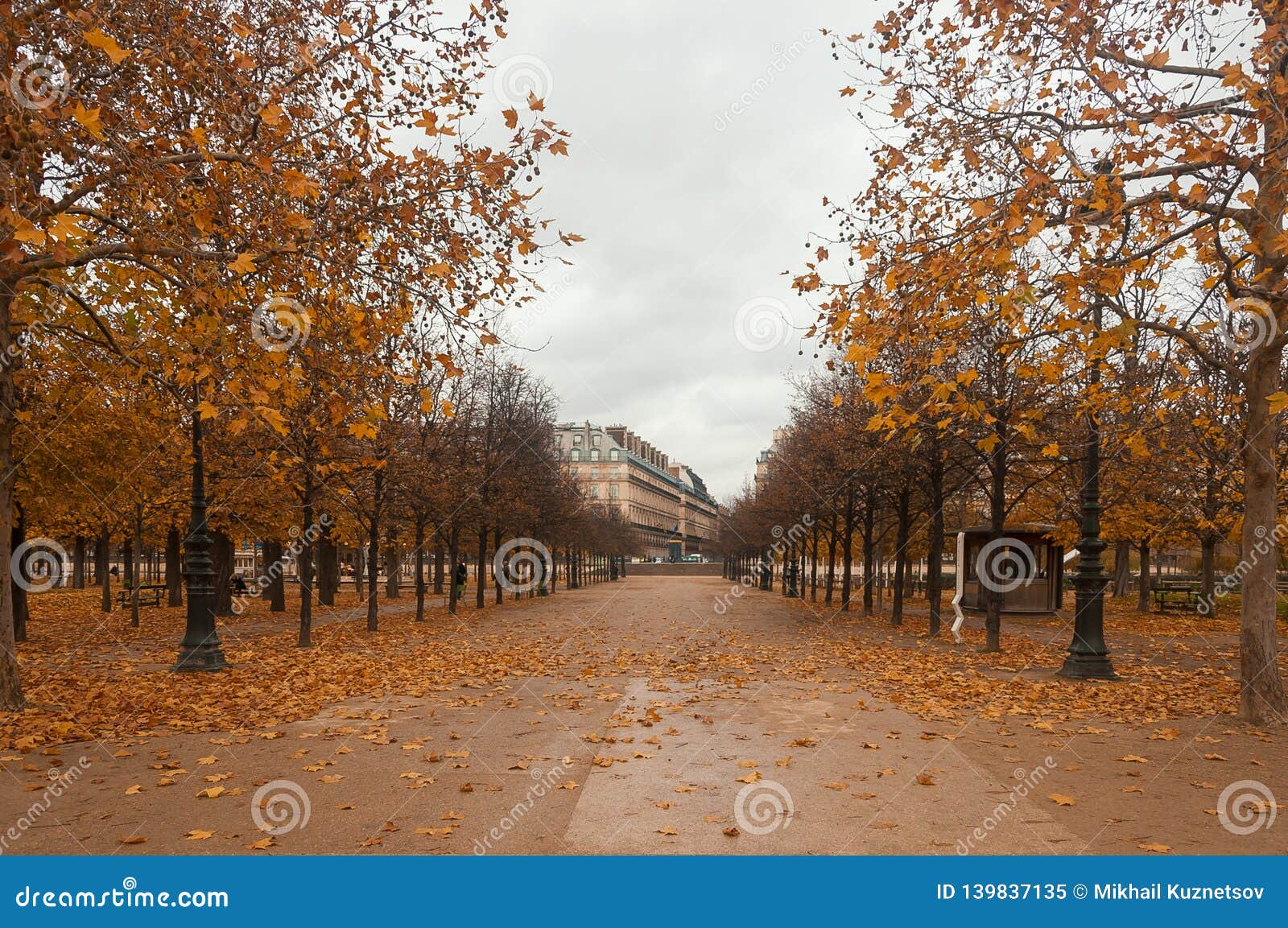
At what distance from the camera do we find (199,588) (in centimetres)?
1383

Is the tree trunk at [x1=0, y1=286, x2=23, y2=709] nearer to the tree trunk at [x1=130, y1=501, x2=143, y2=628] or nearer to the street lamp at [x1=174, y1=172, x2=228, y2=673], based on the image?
the street lamp at [x1=174, y1=172, x2=228, y2=673]

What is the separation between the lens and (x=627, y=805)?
20.3 ft

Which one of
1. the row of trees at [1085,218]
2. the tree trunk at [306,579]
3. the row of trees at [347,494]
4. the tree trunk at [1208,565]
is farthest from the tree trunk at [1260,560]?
the tree trunk at [1208,565]

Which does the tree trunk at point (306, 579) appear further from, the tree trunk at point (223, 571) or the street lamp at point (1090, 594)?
the street lamp at point (1090, 594)

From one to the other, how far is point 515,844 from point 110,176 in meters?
6.22

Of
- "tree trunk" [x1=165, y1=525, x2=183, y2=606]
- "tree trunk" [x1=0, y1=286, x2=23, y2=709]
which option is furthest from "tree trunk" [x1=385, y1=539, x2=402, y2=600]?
"tree trunk" [x1=0, y1=286, x2=23, y2=709]

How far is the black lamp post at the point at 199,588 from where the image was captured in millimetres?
13602

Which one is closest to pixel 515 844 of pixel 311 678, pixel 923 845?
pixel 923 845

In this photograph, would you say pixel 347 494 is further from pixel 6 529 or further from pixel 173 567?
pixel 173 567

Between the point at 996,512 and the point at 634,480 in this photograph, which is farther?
the point at 634,480

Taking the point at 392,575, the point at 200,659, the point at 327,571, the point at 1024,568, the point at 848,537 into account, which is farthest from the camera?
the point at 392,575

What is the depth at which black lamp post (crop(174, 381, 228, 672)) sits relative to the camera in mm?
13602

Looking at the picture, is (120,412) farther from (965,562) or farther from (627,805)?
(965,562)

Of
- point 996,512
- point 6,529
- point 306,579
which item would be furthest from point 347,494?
point 996,512
